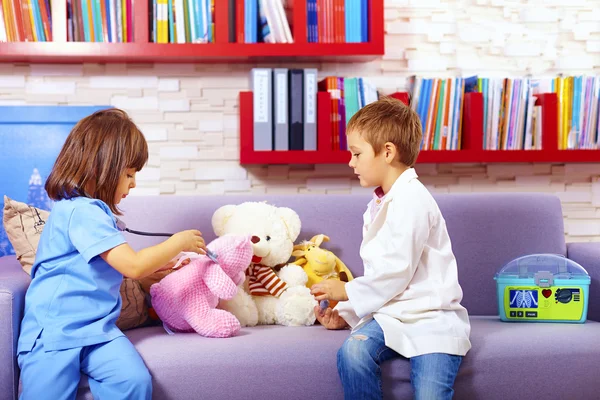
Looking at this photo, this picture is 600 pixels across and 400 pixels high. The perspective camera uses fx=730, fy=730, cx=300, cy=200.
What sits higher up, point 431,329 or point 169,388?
point 431,329

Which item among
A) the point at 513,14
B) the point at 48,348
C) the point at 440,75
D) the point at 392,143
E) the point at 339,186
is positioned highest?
the point at 513,14

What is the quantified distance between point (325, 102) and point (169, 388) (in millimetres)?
1269

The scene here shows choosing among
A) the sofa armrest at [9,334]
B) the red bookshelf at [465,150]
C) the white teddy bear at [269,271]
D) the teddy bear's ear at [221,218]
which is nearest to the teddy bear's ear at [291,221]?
the white teddy bear at [269,271]

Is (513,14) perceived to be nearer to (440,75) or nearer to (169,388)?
(440,75)

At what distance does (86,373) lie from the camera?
62.2 inches

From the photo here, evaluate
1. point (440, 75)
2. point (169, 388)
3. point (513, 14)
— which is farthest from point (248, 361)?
point (513, 14)

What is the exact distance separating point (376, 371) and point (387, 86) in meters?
1.44

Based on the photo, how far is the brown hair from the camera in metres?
1.65

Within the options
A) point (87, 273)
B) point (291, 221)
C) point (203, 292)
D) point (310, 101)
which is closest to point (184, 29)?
point (310, 101)

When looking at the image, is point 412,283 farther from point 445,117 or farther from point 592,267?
point 445,117

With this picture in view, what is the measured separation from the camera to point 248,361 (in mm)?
1637

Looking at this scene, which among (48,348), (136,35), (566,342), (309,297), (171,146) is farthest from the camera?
(171,146)

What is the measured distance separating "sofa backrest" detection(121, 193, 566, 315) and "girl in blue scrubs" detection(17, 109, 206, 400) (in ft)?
1.50

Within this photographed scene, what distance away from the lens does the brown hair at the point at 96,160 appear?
1.65 metres
